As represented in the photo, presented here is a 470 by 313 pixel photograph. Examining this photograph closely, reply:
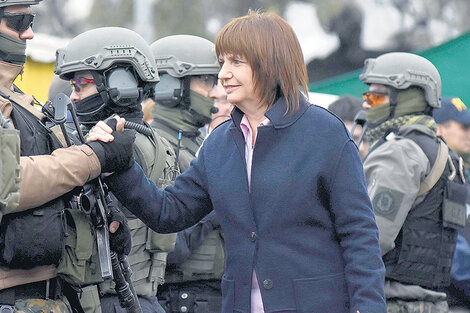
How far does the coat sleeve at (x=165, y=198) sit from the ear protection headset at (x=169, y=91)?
1803mm

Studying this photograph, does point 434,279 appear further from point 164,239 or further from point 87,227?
point 87,227

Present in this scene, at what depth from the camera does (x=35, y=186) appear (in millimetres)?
3646

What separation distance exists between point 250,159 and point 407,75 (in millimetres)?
2910

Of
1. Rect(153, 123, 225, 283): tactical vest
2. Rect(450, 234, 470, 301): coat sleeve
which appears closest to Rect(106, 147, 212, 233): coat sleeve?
Rect(153, 123, 225, 283): tactical vest

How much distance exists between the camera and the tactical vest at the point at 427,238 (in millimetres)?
6004

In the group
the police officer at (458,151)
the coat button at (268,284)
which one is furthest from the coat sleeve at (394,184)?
the coat button at (268,284)

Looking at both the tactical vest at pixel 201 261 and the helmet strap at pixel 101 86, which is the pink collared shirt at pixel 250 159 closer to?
the helmet strap at pixel 101 86

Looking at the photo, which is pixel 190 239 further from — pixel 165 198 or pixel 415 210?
pixel 415 210

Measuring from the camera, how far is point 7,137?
3.38 m

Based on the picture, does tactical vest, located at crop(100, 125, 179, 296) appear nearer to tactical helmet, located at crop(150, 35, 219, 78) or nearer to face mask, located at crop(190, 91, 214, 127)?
face mask, located at crop(190, 91, 214, 127)

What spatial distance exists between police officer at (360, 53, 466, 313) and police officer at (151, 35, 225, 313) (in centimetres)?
113

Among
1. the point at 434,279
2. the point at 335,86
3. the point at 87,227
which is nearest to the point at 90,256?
the point at 87,227

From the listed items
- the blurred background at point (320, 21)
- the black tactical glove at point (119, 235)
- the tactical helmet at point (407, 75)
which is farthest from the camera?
the blurred background at point (320, 21)

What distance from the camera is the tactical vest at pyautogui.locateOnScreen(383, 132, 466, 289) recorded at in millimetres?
6004
